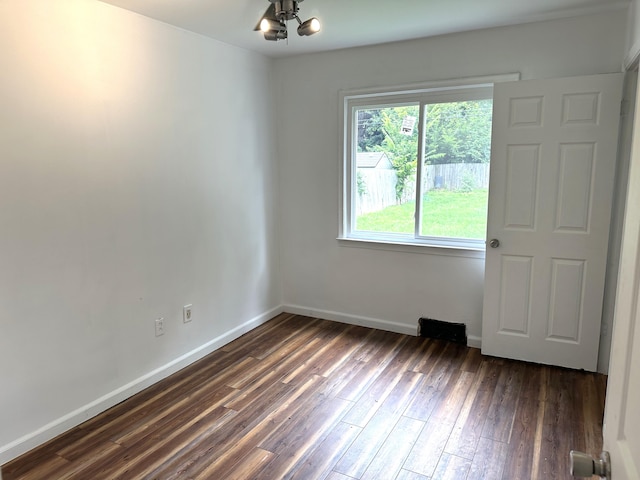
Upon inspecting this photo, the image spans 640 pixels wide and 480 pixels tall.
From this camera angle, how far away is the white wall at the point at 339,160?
2.89m

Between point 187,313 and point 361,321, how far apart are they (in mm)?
1597

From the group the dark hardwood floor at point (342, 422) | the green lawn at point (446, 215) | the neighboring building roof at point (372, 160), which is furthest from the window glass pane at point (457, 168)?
the dark hardwood floor at point (342, 422)

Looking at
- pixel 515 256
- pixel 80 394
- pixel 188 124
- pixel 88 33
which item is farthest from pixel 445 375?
pixel 88 33

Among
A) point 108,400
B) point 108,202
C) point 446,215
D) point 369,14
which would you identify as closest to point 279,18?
point 369,14

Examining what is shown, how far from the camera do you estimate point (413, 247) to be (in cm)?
358

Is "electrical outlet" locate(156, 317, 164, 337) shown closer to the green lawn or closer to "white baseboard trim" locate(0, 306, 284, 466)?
"white baseboard trim" locate(0, 306, 284, 466)

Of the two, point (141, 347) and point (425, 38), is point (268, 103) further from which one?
point (141, 347)

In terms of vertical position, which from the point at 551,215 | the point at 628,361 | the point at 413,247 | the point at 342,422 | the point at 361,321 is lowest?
the point at 342,422

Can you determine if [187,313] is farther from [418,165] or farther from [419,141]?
[419,141]

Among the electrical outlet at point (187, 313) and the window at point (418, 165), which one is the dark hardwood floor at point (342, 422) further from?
the window at point (418, 165)

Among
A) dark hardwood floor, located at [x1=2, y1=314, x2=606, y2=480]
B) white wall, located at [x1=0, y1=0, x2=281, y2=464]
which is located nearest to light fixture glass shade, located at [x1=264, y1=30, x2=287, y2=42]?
white wall, located at [x1=0, y1=0, x2=281, y2=464]

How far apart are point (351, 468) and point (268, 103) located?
3.05 m

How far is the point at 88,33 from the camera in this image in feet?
7.77

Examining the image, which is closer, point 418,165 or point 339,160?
point 418,165
